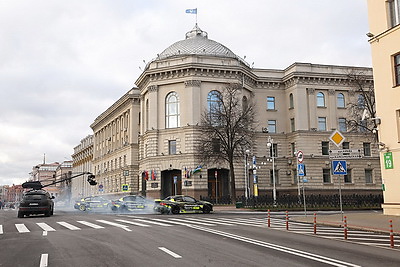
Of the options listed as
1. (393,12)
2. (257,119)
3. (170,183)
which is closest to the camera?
(393,12)

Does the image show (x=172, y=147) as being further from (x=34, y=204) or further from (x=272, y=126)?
(x=34, y=204)

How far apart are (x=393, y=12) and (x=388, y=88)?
4927 millimetres

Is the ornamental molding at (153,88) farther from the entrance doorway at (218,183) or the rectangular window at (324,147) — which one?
the rectangular window at (324,147)

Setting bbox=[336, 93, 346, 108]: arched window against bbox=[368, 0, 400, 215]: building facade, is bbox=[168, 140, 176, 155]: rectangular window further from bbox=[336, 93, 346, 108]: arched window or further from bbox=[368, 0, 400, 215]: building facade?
bbox=[368, 0, 400, 215]: building facade

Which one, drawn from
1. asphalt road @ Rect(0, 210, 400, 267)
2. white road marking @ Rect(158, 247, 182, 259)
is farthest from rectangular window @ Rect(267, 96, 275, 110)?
white road marking @ Rect(158, 247, 182, 259)

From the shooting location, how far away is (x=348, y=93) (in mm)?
59250

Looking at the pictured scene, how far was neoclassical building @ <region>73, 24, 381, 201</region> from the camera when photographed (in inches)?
2021

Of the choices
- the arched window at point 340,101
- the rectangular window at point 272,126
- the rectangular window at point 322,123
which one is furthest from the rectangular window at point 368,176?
the rectangular window at point 272,126

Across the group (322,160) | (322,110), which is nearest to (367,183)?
(322,160)

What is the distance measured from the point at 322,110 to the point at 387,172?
34065 millimetres

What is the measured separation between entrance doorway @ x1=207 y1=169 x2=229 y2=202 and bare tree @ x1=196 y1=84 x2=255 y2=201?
9.13 ft

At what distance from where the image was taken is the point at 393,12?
1035 inches

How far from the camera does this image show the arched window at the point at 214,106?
1852 inches

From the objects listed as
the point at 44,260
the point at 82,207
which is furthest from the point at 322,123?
the point at 44,260
